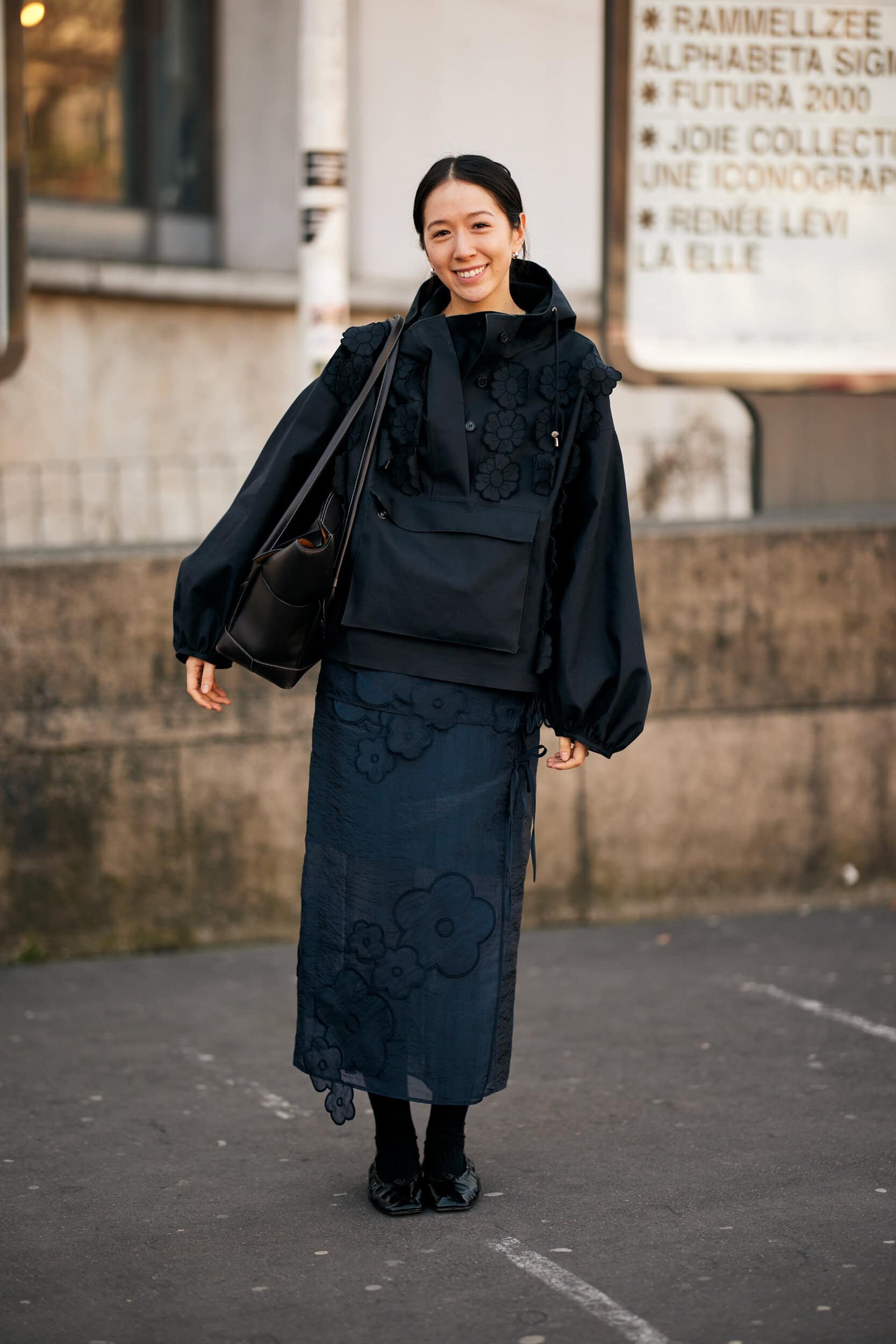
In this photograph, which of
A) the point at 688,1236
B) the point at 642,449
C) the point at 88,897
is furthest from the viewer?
the point at 642,449

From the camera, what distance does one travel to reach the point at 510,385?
3.46 m

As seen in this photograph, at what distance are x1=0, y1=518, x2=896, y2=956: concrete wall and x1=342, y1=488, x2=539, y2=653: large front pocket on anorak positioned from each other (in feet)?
7.43

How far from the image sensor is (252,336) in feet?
31.7

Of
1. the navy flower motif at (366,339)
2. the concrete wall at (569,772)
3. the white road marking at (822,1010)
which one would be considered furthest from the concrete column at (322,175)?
the white road marking at (822,1010)

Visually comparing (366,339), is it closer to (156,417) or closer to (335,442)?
(335,442)

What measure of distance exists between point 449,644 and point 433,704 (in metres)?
0.12

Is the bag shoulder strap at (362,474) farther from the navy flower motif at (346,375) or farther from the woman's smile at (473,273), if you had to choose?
the woman's smile at (473,273)

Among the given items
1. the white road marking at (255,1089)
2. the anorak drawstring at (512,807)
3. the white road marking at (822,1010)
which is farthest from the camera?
the white road marking at (822,1010)

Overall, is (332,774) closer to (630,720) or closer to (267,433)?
(630,720)

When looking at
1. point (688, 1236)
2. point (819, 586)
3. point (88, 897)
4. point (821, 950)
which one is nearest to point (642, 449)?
point (819, 586)

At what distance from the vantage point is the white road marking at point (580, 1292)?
120 inches

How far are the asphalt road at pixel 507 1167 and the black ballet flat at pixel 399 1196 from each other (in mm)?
25

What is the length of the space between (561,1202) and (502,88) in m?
7.54

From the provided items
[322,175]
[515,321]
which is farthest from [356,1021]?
[322,175]
